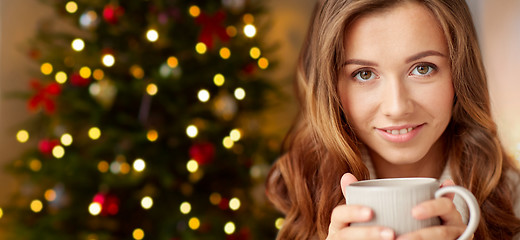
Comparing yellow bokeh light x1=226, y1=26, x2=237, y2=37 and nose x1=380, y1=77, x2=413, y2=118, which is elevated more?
yellow bokeh light x1=226, y1=26, x2=237, y2=37

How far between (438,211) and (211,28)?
168cm

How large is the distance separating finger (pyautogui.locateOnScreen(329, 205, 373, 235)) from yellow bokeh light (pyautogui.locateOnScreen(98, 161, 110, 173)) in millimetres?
1557

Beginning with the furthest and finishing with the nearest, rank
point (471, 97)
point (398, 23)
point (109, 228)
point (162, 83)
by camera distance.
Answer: point (109, 228) < point (162, 83) < point (471, 97) < point (398, 23)

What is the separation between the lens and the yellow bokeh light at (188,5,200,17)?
2191 millimetres

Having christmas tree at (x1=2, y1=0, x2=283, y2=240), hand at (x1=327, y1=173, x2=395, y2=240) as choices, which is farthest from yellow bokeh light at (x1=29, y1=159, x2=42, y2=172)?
hand at (x1=327, y1=173, x2=395, y2=240)

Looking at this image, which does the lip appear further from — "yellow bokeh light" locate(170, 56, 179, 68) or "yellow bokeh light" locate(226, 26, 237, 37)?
"yellow bokeh light" locate(226, 26, 237, 37)

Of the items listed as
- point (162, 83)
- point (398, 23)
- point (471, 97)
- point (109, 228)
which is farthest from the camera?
point (109, 228)

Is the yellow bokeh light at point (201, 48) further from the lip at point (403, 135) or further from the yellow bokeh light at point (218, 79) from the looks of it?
the lip at point (403, 135)

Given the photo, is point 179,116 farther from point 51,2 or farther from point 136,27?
point 51,2

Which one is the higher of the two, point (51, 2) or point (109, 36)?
point (51, 2)

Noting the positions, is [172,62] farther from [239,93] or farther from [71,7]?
[71,7]

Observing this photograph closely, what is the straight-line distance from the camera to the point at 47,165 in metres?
2.14

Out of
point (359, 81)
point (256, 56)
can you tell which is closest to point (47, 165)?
point (256, 56)

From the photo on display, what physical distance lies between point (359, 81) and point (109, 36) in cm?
147
